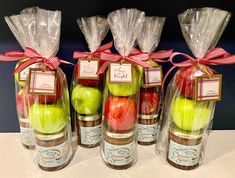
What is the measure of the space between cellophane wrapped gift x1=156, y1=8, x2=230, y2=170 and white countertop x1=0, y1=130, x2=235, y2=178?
A: 49mm

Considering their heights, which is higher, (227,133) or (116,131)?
(116,131)

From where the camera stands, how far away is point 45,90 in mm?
659

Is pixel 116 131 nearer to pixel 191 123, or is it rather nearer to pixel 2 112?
pixel 191 123

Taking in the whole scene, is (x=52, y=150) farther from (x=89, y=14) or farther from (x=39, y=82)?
(x=89, y=14)

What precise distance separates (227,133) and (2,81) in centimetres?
78

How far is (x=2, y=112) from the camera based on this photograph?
3.09 feet

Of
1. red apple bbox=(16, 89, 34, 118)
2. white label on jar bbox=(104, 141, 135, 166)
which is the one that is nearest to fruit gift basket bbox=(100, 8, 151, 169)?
white label on jar bbox=(104, 141, 135, 166)

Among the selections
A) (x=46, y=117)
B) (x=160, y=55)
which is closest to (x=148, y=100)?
(x=160, y=55)

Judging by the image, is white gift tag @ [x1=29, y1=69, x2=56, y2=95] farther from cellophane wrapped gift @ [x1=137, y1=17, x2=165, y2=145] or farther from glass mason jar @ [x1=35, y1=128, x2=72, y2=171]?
cellophane wrapped gift @ [x1=137, y1=17, x2=165, y2=145]

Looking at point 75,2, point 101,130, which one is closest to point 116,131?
point 101,130

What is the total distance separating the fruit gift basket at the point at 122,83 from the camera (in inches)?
26.7

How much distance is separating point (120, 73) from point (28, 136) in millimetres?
356

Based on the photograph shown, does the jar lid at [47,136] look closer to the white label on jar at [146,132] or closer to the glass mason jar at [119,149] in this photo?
the glass mason jar at [119,149]

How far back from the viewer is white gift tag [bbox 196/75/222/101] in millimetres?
667
